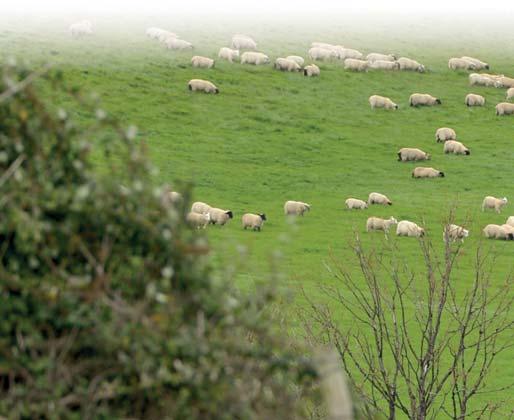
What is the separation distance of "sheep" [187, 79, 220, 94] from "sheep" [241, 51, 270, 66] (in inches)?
226

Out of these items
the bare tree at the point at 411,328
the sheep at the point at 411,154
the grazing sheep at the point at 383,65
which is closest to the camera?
the bare tree at the point at 411,328

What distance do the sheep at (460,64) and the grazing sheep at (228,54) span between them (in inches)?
516

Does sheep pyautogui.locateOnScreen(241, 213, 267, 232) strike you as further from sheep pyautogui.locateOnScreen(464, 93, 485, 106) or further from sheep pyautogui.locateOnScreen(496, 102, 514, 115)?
sheep pyautogui.locateOnScreen(464, 93, 485, 106)

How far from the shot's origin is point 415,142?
68.1 meters

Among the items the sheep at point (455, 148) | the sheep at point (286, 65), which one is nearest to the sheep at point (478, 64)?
the sheep at point (286, 65)

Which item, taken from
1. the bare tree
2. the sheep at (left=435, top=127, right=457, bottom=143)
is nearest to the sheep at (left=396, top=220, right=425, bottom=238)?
the bare tree

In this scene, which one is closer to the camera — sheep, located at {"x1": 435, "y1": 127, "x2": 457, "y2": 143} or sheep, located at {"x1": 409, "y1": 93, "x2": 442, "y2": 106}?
sheep, located at {"x1": 435, "y1": 127, "x2": 457, "y2": 143}

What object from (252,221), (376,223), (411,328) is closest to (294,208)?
(252,221)

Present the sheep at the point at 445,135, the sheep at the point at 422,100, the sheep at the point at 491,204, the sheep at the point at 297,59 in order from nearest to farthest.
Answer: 1. the sheep at the point at 491,204
2. the sheep at the point at 445,135
3. the sheep at the point at 422,100
4. the sheep at the point at 297,59

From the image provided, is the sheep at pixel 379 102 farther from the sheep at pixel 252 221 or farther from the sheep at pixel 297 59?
the sheep at pixel 252 221

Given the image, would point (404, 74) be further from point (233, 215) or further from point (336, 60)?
point (233, 215)

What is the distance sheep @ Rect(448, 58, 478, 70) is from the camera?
82125mm

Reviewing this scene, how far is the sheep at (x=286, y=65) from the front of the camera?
256 feet

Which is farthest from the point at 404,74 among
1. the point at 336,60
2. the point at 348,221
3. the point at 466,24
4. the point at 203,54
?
the point at 348,221
